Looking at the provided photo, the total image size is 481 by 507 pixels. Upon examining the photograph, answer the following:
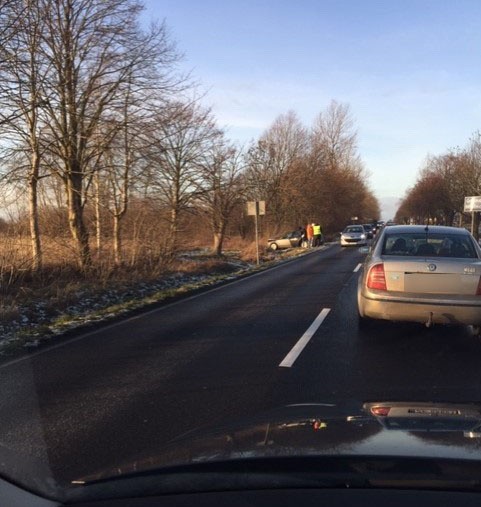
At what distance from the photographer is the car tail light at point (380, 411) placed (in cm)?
327

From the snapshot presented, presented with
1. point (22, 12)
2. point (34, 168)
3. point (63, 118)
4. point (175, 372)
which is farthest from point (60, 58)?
point (175, 372)

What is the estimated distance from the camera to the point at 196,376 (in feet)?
19.7

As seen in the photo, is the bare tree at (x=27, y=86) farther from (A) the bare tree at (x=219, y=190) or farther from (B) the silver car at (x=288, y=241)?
(B) the silver car at (x=288, y=241)

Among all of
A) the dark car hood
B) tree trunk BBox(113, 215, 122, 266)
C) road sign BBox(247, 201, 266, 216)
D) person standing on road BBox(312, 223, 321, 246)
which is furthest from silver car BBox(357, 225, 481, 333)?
person standing on road BBox(312, 223, 321, 246)

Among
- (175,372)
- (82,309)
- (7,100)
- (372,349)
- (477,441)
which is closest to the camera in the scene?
(477,441)

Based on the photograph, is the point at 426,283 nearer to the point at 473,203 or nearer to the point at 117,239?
the point at 117,239

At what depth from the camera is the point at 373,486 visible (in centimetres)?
212

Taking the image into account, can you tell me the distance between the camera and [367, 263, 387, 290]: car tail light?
741 cm

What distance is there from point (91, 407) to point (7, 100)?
10243 mm

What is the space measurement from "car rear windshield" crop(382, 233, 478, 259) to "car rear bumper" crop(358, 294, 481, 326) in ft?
2.63

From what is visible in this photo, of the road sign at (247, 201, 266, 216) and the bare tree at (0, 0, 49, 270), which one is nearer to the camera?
the bare tree at (0, 0, 49, 270)

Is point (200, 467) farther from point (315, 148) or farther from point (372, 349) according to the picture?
point (315, 148)

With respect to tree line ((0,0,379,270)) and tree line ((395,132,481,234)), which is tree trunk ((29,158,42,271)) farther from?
tree line ((395,132,481,234))

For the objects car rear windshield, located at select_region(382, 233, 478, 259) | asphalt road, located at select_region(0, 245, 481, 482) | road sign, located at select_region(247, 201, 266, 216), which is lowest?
asphalt road, located at select_region(0, 245, 481, 482)
